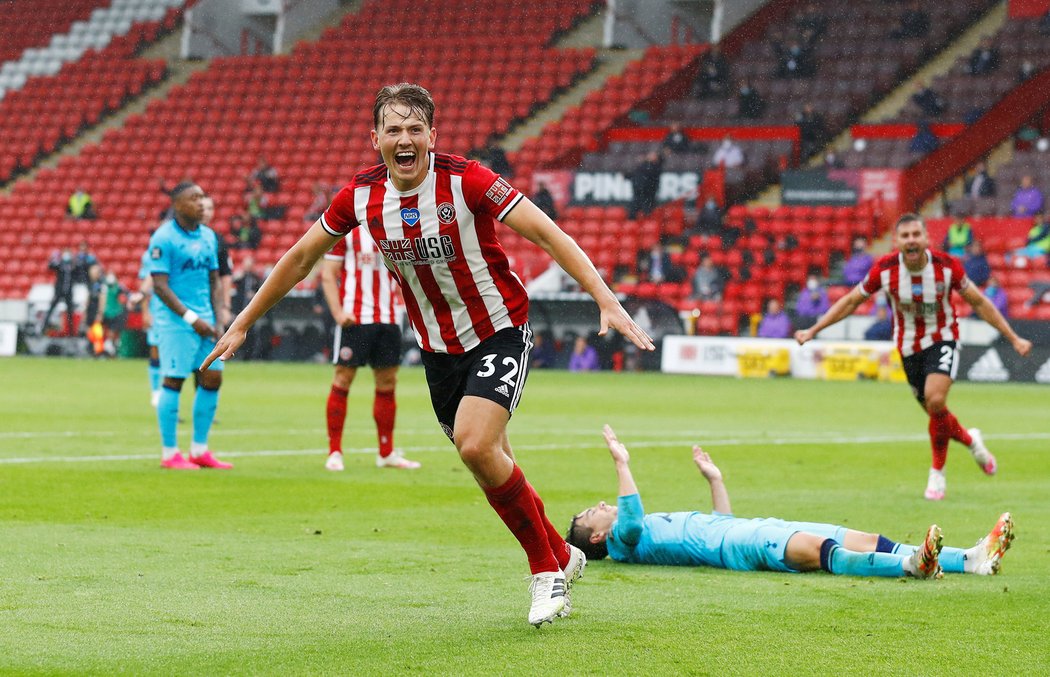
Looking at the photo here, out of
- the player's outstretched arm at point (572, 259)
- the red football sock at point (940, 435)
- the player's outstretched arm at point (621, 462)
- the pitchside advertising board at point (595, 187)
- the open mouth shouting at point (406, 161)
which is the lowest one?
the red football sock at point (940, 435)

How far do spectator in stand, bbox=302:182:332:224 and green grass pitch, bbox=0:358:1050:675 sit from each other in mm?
19478

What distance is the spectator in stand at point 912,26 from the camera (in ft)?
116

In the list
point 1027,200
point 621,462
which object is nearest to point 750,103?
point 1027,200

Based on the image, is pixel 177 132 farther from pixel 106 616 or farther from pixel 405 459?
pixel 106 616

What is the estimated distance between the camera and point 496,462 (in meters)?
5.96

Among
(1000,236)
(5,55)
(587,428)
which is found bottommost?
(587,428)

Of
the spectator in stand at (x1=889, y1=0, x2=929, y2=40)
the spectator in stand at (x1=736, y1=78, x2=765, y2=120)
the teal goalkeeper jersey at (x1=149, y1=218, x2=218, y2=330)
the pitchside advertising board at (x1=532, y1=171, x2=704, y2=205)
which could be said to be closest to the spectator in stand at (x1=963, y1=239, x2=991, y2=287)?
the pitchside advertising board at (x1=532, y1=171, x2=704, y2=205)

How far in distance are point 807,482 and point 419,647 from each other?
6.30 meters

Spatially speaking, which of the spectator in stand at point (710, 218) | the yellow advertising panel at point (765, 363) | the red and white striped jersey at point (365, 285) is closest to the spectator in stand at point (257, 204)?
the spectator in stand at point (710, 218)

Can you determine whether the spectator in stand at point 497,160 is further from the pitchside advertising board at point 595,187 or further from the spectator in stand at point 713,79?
→ the spectator in stand at point 713,79

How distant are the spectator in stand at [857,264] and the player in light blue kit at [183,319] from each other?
1866 cm

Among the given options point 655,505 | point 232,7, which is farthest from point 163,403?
point 232,7

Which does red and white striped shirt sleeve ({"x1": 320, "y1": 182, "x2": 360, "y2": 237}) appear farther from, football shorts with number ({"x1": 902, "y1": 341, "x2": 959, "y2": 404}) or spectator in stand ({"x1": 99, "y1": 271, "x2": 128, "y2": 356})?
spectator in stand ({"x1": 99, "y1": 271, "x2": 128, "y2": 356})

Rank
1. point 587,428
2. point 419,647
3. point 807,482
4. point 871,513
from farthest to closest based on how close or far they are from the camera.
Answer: point 587,428 < point 807,482 < point 871,513 < point 419,647
